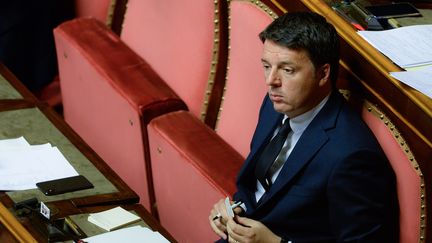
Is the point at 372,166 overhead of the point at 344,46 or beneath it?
beneath

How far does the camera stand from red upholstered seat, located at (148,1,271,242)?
264cm

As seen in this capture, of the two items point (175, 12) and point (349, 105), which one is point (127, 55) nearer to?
point (175, 12)

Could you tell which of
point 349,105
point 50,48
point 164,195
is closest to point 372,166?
point 349,105

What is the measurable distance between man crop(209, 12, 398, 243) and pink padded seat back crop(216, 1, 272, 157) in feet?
1.22

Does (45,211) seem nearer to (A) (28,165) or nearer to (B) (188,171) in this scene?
(A) (28,165)

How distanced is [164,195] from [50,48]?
1.18m

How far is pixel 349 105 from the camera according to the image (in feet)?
7.30

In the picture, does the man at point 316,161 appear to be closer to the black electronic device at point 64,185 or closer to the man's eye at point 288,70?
the man's eye at point 288,70

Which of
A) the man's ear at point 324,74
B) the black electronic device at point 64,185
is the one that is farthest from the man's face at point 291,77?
the black electronic device at point 64,185

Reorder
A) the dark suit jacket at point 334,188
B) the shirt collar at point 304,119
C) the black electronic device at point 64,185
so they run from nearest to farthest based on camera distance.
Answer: the dark suit jacket at point 334,188, the shirt collar at point 304,119, the black electronic device at point 64,185

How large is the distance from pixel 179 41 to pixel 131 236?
38.4 inches

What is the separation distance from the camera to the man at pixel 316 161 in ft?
6.81

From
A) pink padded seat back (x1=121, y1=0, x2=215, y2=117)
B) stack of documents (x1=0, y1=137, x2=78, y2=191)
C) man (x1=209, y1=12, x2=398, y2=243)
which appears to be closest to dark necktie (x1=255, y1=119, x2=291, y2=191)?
man (x1=209, y1=12, x2=398, y2=243)

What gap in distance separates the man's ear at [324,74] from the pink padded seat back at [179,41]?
826 millimetres
